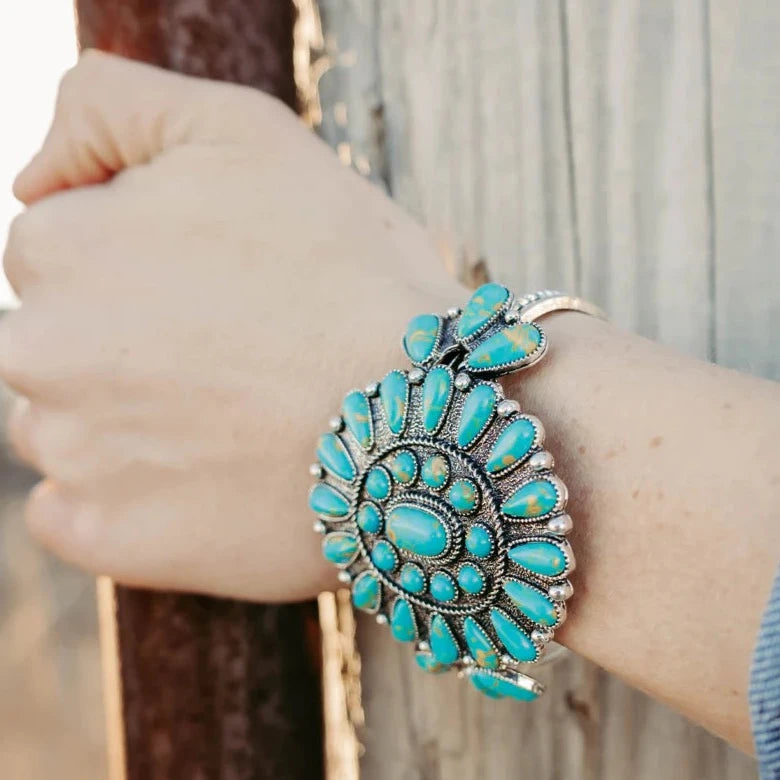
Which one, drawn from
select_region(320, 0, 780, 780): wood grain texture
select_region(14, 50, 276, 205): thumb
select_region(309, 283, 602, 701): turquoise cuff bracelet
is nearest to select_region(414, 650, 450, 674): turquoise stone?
select_region(309, 283, 602, 701): turquoise cuff bracelet

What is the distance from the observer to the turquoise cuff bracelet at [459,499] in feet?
1.79

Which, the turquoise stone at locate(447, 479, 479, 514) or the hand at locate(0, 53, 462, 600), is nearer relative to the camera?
the turquoise stone at locate(447, 479, 479, 514)

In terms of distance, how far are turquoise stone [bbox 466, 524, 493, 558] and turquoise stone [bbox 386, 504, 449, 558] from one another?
19 millimetres

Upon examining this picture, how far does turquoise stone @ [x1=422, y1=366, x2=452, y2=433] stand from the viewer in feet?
1.90

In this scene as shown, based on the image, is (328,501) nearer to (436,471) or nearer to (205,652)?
(436,471)

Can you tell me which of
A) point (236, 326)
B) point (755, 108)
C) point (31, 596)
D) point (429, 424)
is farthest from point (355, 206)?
point (31, 596)

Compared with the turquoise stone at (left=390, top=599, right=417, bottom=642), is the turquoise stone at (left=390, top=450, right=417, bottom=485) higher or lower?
higher

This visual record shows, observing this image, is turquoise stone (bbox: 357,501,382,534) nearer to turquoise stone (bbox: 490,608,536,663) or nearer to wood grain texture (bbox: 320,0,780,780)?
turquoise stone (bbox: 490,608,536,663)

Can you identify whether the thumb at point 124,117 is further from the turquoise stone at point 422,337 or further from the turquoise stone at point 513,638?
the turquoise stone at point 513,638

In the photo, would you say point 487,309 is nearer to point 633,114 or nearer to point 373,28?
point 633,114

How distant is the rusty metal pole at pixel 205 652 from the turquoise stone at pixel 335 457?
0.84ft

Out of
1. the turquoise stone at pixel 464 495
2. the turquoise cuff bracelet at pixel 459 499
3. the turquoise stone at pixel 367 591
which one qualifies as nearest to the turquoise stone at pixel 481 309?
the turquoise cuff bracelet at pixel 459 499

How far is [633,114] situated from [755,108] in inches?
4.3

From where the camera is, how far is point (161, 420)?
2.51ft
